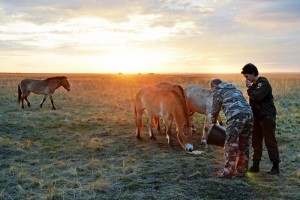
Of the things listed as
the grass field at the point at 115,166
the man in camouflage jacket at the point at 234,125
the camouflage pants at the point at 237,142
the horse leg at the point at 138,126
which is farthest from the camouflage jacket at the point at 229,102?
the horse leg at the point at 138,126

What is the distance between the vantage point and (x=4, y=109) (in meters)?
17.3

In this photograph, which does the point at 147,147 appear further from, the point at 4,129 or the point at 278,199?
the point at 4,129

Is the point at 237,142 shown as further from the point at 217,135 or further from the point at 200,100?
the point at 200,100

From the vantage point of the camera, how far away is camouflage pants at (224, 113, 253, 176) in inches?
259

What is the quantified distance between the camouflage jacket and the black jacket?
0.31m

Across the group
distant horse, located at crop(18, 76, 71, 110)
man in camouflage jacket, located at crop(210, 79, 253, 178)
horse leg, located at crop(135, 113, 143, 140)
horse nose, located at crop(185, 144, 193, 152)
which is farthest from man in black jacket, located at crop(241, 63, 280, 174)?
distant horse, located at crop(18, 76, 71, 110)

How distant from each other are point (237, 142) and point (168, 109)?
3385 mm

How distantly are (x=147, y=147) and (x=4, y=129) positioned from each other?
579cm

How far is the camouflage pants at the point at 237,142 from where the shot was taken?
658 centimetres

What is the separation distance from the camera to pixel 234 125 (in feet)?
21.6

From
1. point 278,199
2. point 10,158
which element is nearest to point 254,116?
point 278,199

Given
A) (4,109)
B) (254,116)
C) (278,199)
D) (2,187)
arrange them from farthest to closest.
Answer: (4,109) → (254,116) → (2,187) → (278,199)

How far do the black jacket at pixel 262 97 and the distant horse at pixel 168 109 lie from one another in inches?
96.2

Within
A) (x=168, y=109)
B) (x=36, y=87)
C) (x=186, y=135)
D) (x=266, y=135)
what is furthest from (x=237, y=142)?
(x=36, y=87)
